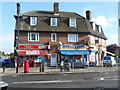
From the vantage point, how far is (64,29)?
32344mm

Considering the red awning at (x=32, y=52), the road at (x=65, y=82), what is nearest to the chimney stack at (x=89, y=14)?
the red awning at (x=32, y=52)

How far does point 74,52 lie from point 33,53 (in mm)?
7143

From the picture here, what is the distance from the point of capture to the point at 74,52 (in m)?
31.4

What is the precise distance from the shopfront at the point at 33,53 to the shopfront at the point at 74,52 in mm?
3114

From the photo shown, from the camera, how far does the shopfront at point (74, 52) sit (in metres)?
31.2

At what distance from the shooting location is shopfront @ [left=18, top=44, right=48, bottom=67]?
100 feet

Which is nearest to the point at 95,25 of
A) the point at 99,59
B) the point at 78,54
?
the point at 99,59

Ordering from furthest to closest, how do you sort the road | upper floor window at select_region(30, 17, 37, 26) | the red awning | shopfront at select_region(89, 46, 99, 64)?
shopfront at select_region(89, 46, 99, 64)
upper floor window at select_region(30, 17, 37, 26)
the red awning
the road

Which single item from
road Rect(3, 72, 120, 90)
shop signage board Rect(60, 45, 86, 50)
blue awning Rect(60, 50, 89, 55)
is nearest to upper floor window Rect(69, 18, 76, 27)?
shop signage board Rect(60, 45, 86, 50)

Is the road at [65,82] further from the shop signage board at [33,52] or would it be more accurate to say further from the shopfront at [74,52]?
the shopfront at [74,52]

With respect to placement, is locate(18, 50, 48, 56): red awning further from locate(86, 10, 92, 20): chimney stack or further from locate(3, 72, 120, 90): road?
locate(3, 72, 120, 90): road

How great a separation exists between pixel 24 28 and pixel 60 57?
8.16 meters

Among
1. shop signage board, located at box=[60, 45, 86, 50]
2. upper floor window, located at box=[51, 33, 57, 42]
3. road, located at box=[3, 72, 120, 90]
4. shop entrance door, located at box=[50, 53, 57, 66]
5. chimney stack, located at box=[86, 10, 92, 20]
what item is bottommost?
road, located at box=[3, 72, 120, 90]

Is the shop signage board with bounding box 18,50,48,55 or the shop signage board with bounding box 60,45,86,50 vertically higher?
the shop signage board with bounding box 60,45,86,50
